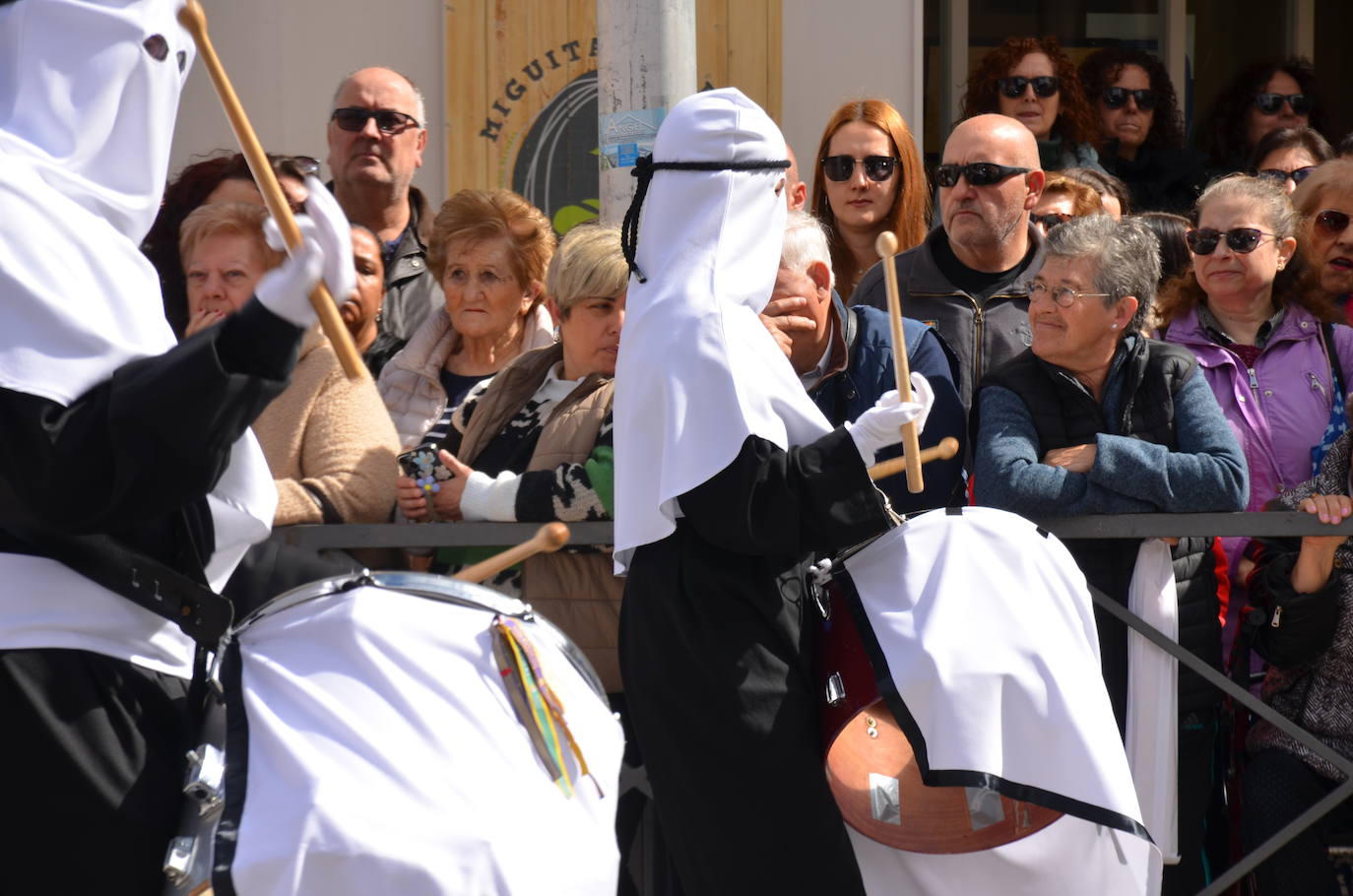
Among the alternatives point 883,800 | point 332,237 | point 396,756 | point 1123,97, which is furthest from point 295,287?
point 1123,97

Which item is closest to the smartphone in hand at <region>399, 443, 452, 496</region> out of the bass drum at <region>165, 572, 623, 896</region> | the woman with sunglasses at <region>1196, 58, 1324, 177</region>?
the bass drum at <region>165, 572, 623, 896</region>

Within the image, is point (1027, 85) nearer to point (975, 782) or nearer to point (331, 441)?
point (331, 441)

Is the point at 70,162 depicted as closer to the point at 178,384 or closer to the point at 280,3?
the point at 178,384

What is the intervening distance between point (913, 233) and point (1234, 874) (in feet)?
6.91

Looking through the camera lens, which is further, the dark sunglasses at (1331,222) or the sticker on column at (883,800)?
the dark sunglasses at (1331,222)

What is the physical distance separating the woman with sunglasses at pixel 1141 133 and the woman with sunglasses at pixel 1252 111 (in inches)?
11.7

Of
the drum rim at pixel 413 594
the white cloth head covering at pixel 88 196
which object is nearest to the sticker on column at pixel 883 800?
the drum rim at pixel 413 594

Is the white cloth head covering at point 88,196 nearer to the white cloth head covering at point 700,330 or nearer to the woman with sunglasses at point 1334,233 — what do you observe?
the white cloth head covering at point 700,330

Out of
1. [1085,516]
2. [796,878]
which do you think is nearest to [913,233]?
[1085,516]

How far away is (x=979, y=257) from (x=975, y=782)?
6.77ft

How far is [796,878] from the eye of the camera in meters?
3.02

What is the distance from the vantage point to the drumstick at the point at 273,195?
2066 millimetres

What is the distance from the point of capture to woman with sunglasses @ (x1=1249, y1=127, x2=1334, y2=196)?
18.4 ft

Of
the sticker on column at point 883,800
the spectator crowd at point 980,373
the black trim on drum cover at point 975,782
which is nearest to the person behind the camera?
the black trim on drum cover at point 975,782
